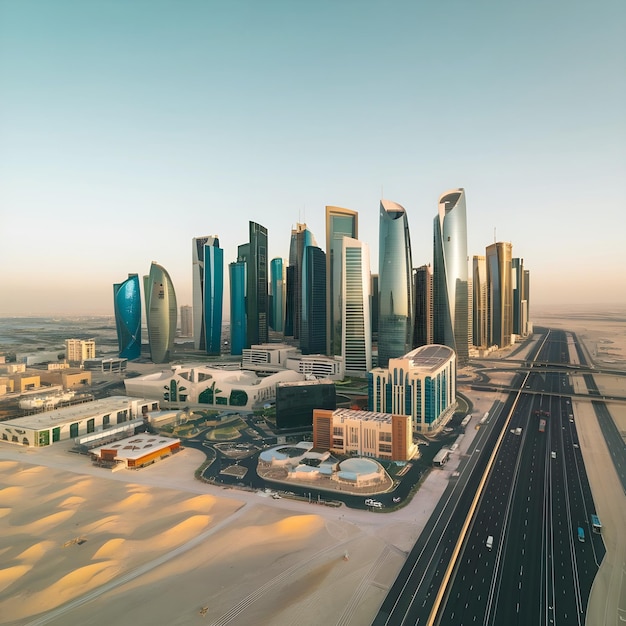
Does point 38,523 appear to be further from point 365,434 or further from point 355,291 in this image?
point 355,291

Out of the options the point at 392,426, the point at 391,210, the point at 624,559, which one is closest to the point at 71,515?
the point at 392,426

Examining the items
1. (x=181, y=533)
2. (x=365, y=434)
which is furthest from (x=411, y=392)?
(x=181, y=533)

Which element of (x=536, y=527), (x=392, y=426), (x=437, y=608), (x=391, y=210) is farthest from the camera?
(x=391, y=210)

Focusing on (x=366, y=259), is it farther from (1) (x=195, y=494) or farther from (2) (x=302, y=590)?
(2) (x=302, y=590)

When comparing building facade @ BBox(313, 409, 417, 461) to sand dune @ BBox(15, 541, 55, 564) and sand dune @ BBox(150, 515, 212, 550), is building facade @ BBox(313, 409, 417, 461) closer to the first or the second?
sand dune @ BBox(150, 515, 212, 550)

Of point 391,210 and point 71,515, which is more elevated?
point 391,210

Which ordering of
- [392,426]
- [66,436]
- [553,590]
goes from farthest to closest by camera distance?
[66,436] → [392,426] → [553,590]

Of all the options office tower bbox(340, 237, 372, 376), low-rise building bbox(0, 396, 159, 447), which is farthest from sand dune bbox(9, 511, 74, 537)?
office tower bbox(340, 237, 372, 376)

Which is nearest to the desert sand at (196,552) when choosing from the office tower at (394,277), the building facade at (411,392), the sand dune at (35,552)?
the sand dune at (35,552)
